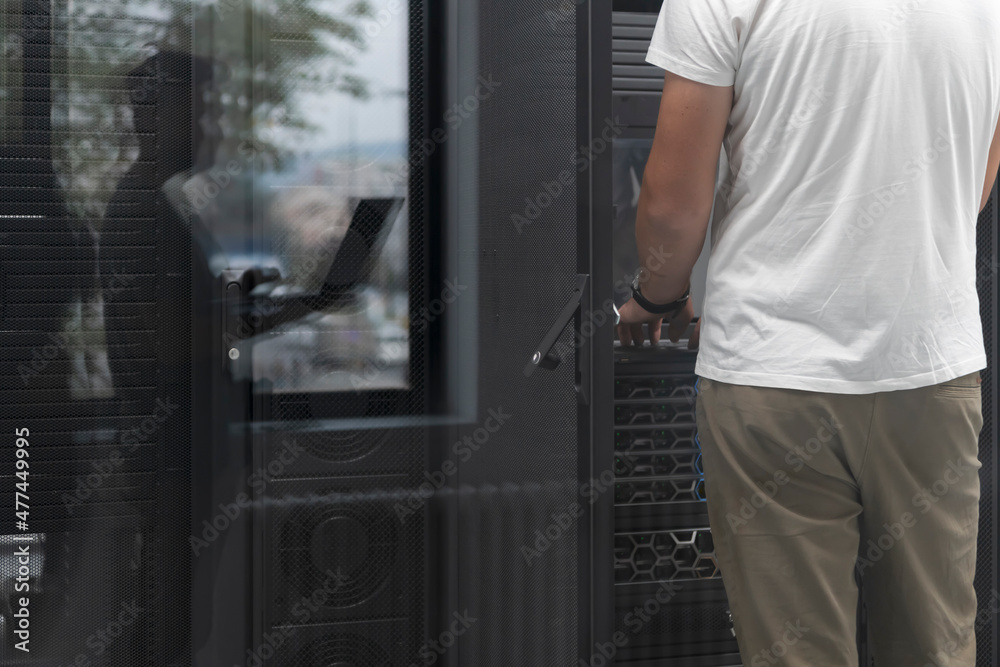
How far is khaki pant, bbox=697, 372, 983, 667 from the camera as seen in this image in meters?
1.17

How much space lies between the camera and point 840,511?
1.20 metres

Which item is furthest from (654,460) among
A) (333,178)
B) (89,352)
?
(89,352)

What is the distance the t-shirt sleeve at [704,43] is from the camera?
1167mm

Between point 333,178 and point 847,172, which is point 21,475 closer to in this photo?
point 333,178

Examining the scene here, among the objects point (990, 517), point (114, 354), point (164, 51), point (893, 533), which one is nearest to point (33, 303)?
point (114, 354)

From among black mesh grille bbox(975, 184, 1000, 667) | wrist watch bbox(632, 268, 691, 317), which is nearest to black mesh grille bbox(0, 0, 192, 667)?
wrist watch bbox(632, 268, 691, 317)

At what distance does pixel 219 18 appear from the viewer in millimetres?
1562

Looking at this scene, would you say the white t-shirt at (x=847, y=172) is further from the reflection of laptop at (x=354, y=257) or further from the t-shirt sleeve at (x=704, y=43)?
the reflection of laptop at (x=354, y=257)

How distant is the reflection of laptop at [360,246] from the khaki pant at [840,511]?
0.75 m

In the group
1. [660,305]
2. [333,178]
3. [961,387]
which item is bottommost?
[961,387]

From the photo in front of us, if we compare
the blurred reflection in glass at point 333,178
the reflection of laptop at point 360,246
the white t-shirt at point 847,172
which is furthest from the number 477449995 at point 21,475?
the white t-shirt at point 847,172

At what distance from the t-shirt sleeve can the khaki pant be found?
1.43 feet

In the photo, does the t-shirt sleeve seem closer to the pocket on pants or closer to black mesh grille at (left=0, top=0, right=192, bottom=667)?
the pocket on pants

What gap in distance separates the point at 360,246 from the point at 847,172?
2.98 feet
